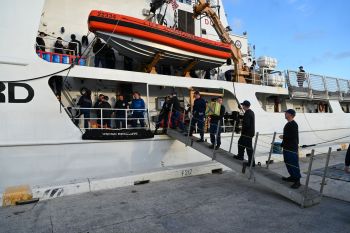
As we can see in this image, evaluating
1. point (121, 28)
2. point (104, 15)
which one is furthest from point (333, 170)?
point (104, 15)

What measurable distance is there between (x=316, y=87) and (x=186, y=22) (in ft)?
21.4

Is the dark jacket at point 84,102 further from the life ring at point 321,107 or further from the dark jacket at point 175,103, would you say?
the life ring at point 321,107

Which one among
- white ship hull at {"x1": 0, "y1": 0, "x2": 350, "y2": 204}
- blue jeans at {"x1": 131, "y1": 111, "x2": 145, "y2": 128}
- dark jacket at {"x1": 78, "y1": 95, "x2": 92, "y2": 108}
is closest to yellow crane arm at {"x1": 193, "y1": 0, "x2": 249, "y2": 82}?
blue jeans at {"x1": 131, "y1": 111, "x2": 145, "y2": 128}

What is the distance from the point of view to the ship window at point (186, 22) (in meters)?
10.3

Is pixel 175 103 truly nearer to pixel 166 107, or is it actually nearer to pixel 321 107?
pixel 166 107

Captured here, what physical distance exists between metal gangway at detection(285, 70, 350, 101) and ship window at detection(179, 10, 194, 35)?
4224 millimetres

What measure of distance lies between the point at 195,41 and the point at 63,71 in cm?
387

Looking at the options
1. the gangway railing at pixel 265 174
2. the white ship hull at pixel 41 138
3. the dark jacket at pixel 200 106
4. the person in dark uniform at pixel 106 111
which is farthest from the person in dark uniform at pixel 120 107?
the dark jacket at pixel 200 106

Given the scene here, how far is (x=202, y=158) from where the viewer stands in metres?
8.08

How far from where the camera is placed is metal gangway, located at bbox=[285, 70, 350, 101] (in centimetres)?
1167

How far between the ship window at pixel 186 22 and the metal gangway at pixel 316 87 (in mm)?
4224

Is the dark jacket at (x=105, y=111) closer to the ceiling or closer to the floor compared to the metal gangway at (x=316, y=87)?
closer to the floor

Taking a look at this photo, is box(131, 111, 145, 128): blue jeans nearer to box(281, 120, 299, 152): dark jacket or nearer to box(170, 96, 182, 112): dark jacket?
box(170, 96, 182, 112): dark jacket

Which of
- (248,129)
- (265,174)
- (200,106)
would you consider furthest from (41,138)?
(265,174)
